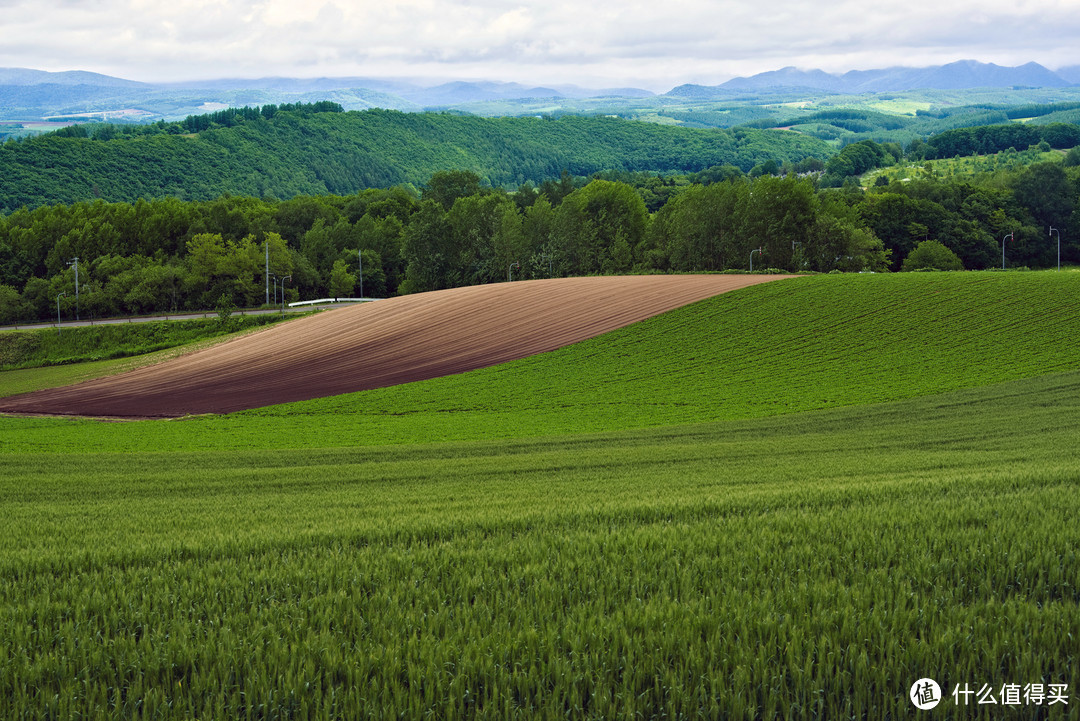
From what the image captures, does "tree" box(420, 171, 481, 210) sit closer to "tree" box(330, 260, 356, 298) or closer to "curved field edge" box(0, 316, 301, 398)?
"tree" box(330, 260, 356, 298)

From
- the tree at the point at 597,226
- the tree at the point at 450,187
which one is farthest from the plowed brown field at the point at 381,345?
the tree at the point at 450,187

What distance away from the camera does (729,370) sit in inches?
1683

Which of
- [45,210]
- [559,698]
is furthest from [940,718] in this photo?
[45,210]

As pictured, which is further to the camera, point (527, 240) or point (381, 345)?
point (527, 240)

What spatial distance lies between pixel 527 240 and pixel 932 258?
55334 millimetres

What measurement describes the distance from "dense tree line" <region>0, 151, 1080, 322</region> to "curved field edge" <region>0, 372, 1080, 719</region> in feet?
296

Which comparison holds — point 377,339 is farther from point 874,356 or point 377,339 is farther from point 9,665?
point 9,665

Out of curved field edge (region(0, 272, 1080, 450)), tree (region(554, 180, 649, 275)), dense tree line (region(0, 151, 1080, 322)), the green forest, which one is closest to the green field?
curved field edge (region(0, 272, 1080, 450))

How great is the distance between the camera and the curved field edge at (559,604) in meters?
4.55

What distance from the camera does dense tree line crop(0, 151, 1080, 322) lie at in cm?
10012

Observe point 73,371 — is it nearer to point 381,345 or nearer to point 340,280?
point 381,345
